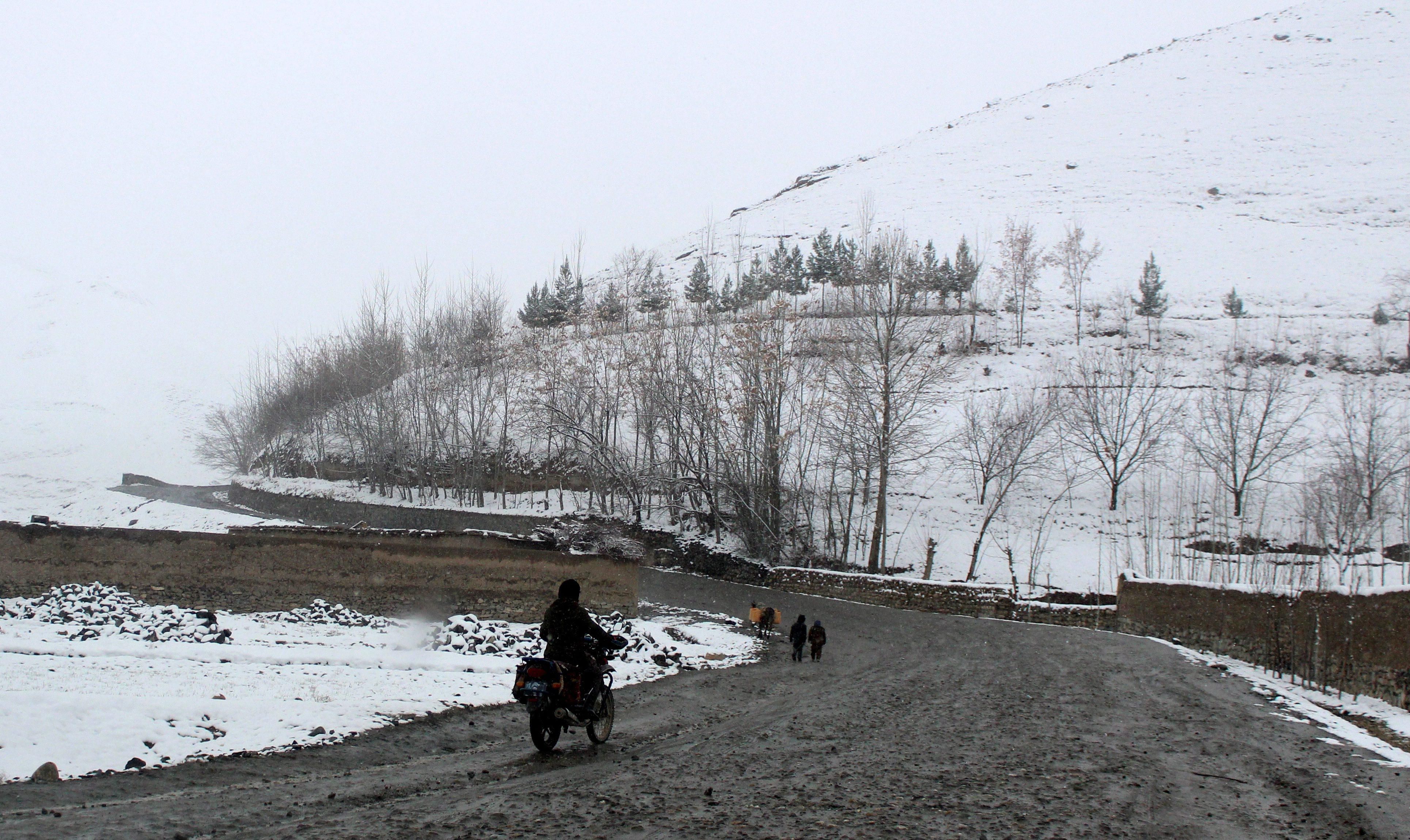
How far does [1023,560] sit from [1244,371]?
98.5ft

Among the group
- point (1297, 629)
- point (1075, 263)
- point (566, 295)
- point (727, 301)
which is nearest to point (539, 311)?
point (566, 295)

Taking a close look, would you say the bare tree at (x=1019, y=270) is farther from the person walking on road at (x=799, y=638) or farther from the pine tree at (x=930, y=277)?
the person walking on road at (x=799, y=638)

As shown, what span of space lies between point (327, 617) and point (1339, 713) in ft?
64.8

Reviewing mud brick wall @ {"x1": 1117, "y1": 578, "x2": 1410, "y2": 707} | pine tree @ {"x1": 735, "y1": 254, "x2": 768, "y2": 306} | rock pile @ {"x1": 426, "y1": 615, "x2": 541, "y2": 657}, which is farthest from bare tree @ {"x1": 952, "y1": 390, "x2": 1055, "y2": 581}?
rock pile @ {"x1": 426, "y1": 615, "x2": 541, "y2": 657}

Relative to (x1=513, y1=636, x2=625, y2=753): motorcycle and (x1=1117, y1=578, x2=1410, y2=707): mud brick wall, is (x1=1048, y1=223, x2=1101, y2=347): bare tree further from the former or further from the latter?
(x1=513, y1=636, x2=625, y2=753): motorcycle

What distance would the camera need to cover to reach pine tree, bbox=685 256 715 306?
200 ft

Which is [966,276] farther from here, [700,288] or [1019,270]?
[700,288]

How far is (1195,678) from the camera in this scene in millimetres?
16641

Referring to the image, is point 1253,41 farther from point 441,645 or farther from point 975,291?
point 441,645

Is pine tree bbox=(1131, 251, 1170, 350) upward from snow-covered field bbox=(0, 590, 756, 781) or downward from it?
upward

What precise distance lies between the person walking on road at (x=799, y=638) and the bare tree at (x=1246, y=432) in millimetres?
29625

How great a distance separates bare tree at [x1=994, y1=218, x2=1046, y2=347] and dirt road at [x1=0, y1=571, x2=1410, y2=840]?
198ft

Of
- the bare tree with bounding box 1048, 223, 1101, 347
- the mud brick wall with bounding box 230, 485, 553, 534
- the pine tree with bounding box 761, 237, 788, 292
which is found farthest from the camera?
the bare tree with bounding box 1048, 223, 1101, 347

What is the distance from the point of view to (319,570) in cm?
2217
